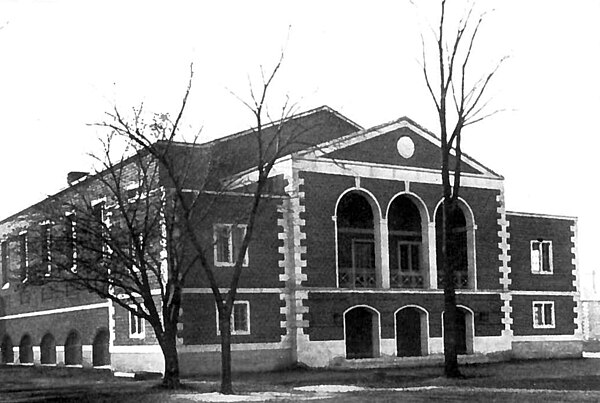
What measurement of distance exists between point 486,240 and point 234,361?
14.2 meters

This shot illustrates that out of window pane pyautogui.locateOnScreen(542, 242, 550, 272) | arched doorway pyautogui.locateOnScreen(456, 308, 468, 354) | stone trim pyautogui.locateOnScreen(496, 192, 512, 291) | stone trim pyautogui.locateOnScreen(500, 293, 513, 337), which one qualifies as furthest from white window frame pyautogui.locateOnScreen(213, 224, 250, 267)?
window pane pyautogui.locateOnScreen(542, 242, 550, 272)

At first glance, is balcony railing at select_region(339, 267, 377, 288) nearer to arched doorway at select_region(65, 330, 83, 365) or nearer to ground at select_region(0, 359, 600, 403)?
ground at select_region(0, 359, 600, 403)

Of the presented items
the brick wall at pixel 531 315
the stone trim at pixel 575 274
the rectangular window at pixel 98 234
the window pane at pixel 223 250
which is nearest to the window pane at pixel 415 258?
the brick wall at pixel 531 315

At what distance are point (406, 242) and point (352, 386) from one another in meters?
16.3

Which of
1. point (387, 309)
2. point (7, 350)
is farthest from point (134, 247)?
point (7, 350)

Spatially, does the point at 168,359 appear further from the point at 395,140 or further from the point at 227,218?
the point at 395,140

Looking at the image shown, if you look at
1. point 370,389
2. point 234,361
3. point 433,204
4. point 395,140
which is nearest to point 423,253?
point 433,204

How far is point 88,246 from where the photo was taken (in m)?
31.9

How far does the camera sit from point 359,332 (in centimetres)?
4303

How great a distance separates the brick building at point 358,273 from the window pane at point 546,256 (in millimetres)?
69

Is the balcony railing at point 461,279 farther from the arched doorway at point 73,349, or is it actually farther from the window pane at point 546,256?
the arched doorway at point 73,349

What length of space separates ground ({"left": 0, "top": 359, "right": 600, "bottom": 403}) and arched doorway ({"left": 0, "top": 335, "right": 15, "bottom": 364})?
18.6 m

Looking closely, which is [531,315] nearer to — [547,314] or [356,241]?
[547,314]

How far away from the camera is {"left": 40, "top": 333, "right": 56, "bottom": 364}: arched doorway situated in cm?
5222
